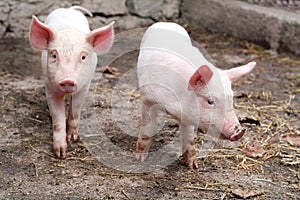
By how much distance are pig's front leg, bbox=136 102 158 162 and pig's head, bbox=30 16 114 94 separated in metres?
0.35

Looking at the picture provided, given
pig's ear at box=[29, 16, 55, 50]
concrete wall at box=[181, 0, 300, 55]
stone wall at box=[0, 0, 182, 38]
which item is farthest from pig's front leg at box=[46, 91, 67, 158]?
concrete wall at box=[181, 0, 300, 55]

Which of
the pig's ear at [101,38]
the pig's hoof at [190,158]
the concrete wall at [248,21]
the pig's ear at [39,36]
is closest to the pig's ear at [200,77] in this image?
the pig's hoof at [190,158]

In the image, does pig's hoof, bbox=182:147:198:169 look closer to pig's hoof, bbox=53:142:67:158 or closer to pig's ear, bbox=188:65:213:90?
pig's ear, bbox=188:65:213:90

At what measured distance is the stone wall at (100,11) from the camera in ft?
18.4

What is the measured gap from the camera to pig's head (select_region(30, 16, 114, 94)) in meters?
2.85

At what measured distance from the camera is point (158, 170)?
3.12 m

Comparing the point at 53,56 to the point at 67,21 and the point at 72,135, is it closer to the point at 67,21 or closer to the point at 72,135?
the point at 67,21

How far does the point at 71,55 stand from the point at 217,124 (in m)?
0.77

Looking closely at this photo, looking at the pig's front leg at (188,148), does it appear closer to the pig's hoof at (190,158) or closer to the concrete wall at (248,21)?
the pig's hoof at (190,158)

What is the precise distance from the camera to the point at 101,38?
309 cm

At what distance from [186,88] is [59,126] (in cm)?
79

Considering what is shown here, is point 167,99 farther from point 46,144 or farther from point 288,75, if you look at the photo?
point 288,75

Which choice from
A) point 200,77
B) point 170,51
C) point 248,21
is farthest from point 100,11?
point 200,77

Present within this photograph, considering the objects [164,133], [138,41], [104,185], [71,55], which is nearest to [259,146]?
[164,133]
